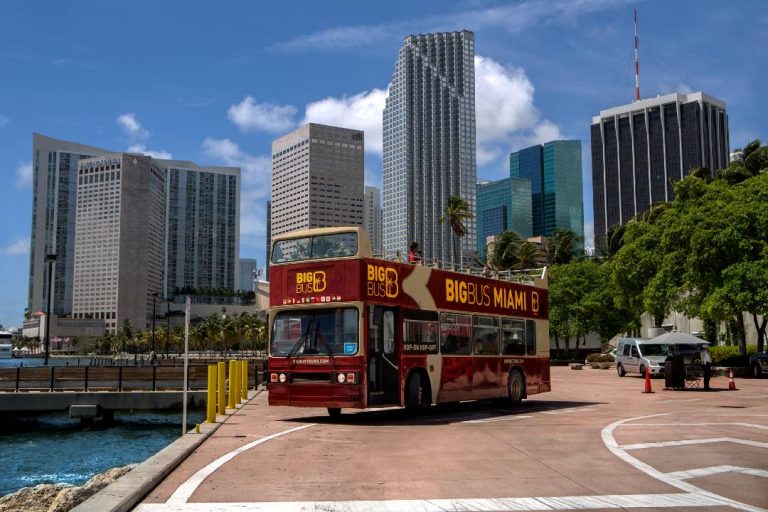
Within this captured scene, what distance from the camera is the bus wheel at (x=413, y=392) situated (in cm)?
1697

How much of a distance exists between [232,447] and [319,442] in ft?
5.13

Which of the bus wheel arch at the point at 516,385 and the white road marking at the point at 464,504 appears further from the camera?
the bus wheel arch at the point at 516,385

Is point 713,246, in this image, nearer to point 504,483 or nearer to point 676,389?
point 676,389

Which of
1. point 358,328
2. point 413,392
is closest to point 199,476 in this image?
point 358,328

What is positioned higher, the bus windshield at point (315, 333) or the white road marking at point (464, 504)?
the bus windshield at point (315, 333)

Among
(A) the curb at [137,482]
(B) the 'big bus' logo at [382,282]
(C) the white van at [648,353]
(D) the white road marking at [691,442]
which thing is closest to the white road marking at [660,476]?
(D) the white road marking at [691,442]

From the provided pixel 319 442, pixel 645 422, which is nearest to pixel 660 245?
pixel 645 422

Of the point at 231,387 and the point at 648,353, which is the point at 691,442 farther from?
the point at 648,353

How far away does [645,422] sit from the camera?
54.1ft

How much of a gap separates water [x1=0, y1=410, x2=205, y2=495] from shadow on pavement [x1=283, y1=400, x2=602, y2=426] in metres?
6.23

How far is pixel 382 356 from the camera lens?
16219 mm

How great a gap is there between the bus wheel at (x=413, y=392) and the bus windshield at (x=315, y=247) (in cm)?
335

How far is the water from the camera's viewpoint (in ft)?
63.0

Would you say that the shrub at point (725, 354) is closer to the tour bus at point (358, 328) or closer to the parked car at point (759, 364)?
the parked car at point (759, 364)
